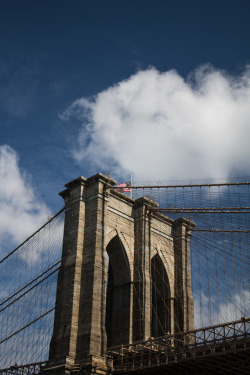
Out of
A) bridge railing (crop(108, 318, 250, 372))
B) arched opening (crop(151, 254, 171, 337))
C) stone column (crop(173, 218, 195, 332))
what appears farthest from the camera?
stone column (crop(173, 218, 195, 332))

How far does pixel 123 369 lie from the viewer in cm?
2914

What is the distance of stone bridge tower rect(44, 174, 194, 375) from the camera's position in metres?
29.7

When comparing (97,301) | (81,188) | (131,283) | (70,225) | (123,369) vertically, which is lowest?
(123,369)

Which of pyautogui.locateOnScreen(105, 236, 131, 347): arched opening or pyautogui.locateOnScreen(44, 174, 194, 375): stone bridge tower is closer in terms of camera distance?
pyautogui.locateOnScreen(44, 174, 194, 375): stone bridge tower

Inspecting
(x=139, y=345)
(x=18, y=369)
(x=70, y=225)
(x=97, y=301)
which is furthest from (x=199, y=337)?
(x=18, y=369)

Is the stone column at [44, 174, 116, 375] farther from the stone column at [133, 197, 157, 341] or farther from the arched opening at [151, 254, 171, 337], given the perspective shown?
→ the arched opening at [151, 254, 171, 337]

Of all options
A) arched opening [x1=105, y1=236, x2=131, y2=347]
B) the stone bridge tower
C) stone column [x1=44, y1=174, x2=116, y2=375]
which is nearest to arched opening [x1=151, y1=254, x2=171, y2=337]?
the stone bridge tower

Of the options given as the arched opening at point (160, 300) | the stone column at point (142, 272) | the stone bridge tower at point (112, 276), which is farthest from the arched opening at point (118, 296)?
the arched opening at point (160, 300)

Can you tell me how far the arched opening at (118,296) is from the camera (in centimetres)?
3362

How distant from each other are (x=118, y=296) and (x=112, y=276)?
2.02m

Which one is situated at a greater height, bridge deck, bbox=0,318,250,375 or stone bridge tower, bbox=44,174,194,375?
stone bridge tower, bbox=44,174,194,375

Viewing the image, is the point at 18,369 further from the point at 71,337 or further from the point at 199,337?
the point at 199,337

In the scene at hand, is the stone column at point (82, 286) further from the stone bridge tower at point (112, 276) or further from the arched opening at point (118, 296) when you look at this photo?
the arched opening at point (118, 296)

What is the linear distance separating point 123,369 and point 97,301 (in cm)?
408
